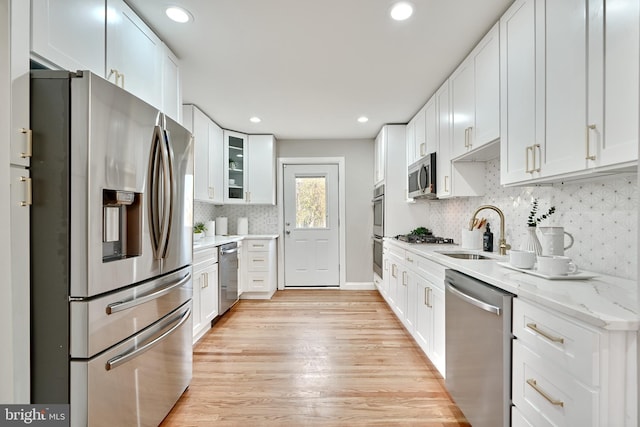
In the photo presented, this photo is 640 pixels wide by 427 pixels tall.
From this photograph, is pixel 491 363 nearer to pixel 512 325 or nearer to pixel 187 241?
pixel 512 325

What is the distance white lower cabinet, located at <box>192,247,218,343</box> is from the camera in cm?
284

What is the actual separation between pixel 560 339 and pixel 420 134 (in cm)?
284

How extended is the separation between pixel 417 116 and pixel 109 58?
306cm

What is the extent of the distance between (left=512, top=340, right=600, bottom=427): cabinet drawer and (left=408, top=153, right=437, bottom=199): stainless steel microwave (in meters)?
1.93

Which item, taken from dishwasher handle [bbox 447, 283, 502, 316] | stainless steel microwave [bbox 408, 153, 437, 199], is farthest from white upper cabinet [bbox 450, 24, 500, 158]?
dishwasher handle [bbox 447, 283, 502, 316]

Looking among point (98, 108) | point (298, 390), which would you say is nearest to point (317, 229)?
point (298, 390)

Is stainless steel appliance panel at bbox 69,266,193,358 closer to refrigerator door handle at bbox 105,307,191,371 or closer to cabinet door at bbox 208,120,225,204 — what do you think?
refrigerator door handle at bbox 105,307,191,371

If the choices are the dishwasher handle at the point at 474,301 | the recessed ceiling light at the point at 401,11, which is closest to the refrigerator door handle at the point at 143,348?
the dishwasher handle at the point at 474,301

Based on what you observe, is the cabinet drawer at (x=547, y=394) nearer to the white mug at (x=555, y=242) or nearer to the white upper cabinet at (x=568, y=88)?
the white mug at (x=555, y=242)

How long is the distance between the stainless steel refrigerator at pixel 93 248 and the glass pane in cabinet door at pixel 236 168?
9.93 feet

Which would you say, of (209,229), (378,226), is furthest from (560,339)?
(209,229)

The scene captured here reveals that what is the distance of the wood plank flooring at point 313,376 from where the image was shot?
1.86 m

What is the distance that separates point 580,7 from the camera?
131cm

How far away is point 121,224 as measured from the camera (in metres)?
1.45
